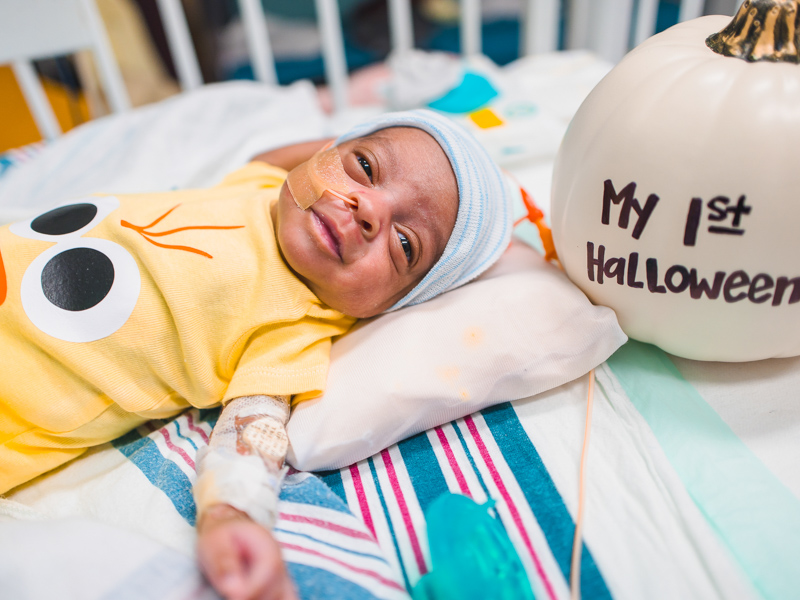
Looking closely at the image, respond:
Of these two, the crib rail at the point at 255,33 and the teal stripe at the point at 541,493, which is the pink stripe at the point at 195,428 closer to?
the teal stripe at the point at 541,493

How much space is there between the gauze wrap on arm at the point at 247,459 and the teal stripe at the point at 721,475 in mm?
540

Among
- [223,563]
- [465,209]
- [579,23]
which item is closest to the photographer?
[223,563]

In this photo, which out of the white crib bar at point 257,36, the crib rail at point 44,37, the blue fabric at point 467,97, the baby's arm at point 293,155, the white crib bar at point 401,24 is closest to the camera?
the baby's arm at point 293,155

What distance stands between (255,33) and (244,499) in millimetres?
1588

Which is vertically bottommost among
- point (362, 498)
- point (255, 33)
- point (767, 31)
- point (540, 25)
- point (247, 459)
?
point (362, 498)

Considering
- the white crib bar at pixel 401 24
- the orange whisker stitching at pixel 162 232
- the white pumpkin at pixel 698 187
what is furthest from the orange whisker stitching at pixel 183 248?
the white crib bar at pixel 401 24

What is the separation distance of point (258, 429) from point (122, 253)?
0.36m

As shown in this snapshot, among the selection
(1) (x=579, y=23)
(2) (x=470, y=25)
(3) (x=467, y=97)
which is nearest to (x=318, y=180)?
(3) (x=467, y=97)

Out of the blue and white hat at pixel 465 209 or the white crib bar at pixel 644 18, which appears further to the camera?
the white crib bar at pixel 644 18

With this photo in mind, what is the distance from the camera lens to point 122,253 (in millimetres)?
842

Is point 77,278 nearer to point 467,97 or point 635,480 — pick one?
point 635,480

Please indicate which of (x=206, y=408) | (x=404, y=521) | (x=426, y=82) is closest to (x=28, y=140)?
(x=426, y=82)

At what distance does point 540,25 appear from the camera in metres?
1.94

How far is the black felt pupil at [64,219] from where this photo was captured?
34.0 inches
